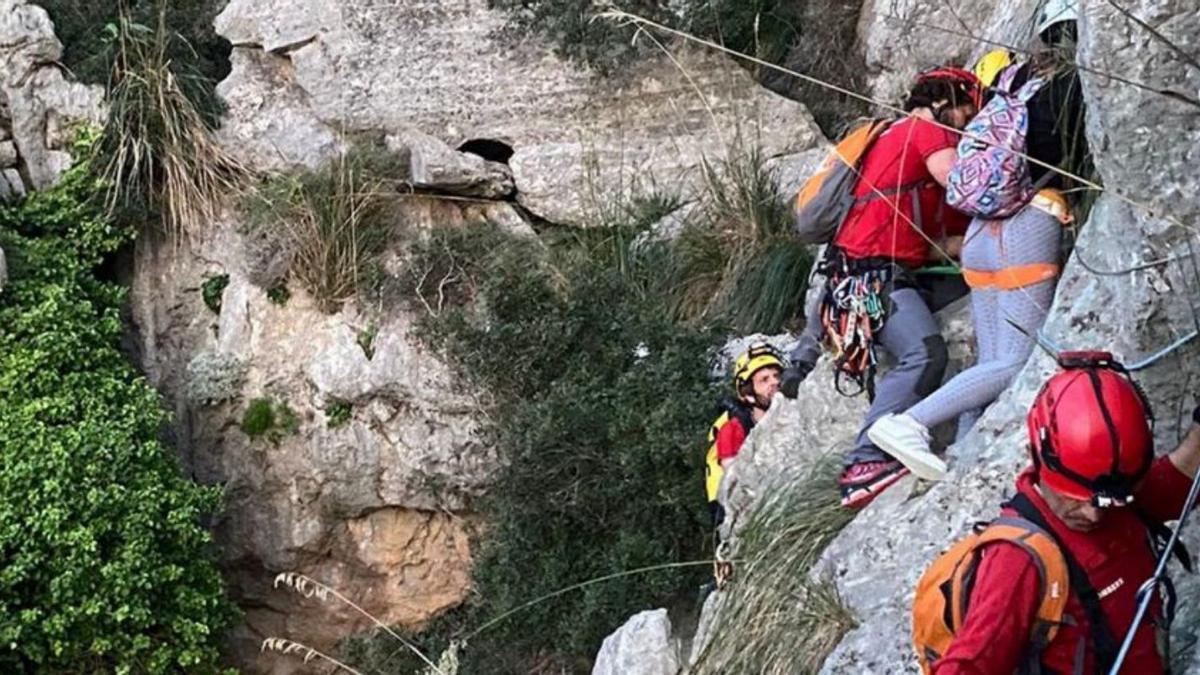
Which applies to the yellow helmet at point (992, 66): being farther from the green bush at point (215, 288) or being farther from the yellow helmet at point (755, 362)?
the green bush at point (215, 288)

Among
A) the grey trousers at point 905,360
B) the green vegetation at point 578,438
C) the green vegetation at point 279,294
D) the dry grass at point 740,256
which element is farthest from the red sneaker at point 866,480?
the green vegetation at point 279,294

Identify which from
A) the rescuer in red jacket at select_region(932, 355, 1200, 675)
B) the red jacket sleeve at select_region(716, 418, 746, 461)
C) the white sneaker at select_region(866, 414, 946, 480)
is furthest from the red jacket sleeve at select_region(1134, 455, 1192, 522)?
the red jacket sleeve at select_region(716, 418, 746, 461)

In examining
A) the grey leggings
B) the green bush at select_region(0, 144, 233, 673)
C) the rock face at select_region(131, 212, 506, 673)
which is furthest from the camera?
the rock face at select_region(131, 212, 506, 673)

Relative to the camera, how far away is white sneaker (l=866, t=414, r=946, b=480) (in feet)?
13.1

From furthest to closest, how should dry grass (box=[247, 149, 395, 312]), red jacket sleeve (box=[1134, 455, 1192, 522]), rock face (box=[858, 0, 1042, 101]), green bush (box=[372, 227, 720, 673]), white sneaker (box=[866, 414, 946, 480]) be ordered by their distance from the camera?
dry grass (box=[247, 149, 395, 312])
green bush (box=[372, 227, 720, 673])
rock face (box=[858, 0, 1042, 101])
white sneaker (box=[866, 414, 946, 480])
red jacket sleeve (box=[1134, 455, 1192, 522])

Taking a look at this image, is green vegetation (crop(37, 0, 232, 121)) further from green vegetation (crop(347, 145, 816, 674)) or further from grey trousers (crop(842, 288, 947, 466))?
grey trousers (crop(842, 288, 947, 466))

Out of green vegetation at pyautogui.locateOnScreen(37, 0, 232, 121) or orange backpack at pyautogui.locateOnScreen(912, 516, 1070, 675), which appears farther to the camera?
green vegetation at pyautogui.locateOnScreen(37, 0, 232, 121)

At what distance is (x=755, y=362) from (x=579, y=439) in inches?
56.6

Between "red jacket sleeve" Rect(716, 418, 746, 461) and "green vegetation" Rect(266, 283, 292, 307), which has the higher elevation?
"red jacket sleeve" Rect(716, 418, 746, 461)

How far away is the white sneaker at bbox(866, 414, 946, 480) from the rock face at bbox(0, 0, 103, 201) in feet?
21.6

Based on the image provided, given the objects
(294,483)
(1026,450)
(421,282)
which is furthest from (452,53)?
(1026,450)

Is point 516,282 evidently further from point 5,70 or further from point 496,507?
point 5,70

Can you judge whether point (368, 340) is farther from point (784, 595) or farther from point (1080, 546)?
point (1080, 546)

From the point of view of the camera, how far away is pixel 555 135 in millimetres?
8797
